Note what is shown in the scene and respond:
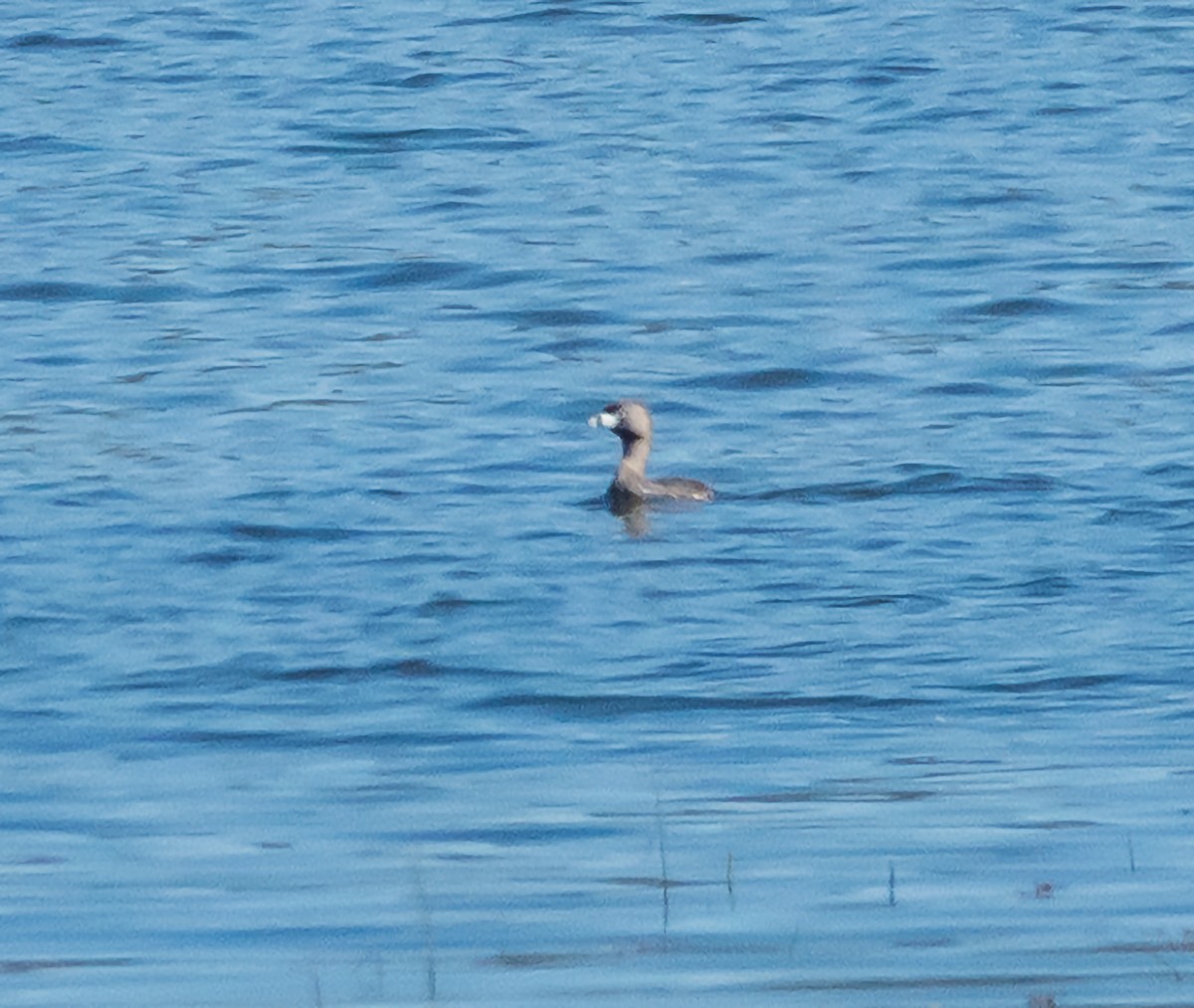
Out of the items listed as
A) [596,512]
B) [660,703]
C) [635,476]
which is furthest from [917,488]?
[660,703]

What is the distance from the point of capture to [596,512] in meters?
13.7

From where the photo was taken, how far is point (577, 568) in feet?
40.9

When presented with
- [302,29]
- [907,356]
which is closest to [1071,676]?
[907,356]

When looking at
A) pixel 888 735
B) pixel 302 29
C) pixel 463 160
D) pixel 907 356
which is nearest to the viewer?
pixel 888 735

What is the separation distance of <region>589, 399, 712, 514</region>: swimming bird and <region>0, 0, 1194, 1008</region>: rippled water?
0.67 feet

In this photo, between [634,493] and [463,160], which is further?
[463,160]

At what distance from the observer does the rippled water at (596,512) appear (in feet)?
23.7

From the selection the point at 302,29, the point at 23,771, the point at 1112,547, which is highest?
the point at 23,771

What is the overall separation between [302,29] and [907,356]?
12170mm

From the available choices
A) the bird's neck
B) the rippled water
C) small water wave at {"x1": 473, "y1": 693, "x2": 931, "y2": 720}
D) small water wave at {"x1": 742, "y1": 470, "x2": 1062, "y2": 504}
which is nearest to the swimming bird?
the bird's neck

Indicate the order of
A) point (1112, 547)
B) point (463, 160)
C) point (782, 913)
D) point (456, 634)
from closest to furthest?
point (782, 913), point (456, 634), point (1112, 547), point (463, 160)

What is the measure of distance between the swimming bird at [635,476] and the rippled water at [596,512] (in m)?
0.21

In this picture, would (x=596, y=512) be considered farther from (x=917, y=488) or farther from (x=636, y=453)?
(x=917, y=488)

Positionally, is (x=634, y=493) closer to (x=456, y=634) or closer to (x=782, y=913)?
(x=456, y=634)
